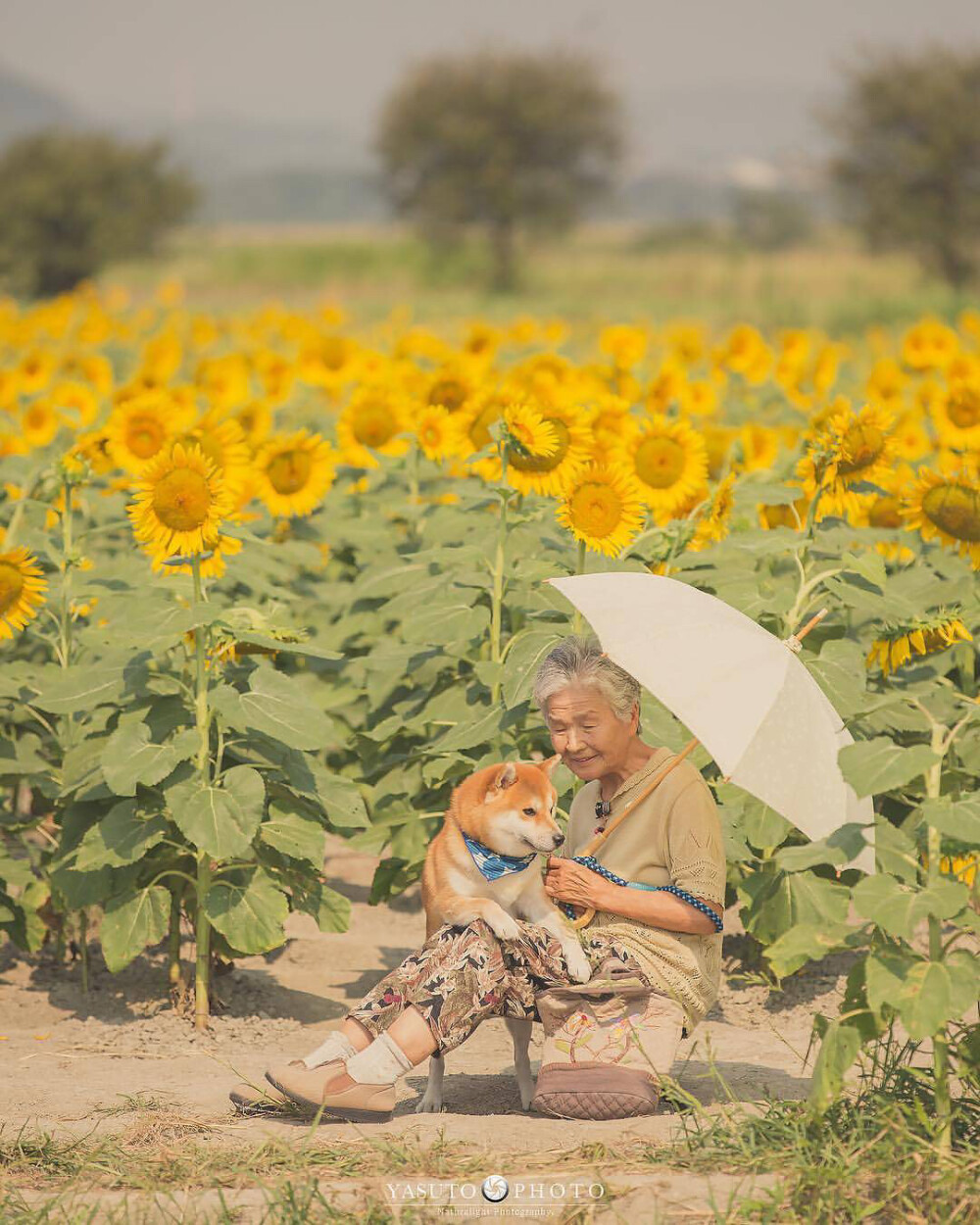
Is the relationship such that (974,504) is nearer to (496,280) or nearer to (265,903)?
(265,903)

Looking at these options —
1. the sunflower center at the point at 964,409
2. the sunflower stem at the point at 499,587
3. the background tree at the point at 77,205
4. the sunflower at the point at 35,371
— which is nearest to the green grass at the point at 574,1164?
the sunflower stem at the point at 499,587

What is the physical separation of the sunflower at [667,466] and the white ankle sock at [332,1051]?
2458 millimetres

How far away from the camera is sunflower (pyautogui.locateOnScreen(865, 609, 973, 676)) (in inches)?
162

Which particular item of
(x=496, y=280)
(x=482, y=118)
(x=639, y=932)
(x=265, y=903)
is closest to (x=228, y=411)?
(x=265, y=903)

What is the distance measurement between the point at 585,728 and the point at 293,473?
272 centimetres

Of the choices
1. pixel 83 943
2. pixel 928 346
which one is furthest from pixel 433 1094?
pixel 928 346

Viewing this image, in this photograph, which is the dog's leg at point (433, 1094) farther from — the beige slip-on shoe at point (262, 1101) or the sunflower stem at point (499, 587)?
the sunflower stem at point (499, 587)

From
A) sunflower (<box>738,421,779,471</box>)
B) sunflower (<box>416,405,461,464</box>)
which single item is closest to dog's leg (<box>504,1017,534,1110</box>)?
sunflower (<box>416,405,461,464</box>)

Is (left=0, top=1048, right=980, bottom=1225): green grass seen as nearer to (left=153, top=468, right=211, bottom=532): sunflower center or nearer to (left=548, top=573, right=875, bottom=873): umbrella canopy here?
(left=548, top=573, right=875, bottom=873): umbrella canopy

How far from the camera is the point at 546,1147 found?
3.36 metres

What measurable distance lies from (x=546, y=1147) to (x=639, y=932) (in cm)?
55

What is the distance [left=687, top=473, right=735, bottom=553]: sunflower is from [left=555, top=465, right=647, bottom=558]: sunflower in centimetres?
53

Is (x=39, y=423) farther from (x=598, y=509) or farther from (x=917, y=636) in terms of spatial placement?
(x=917, y=636)

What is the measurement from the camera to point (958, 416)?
6.86m
